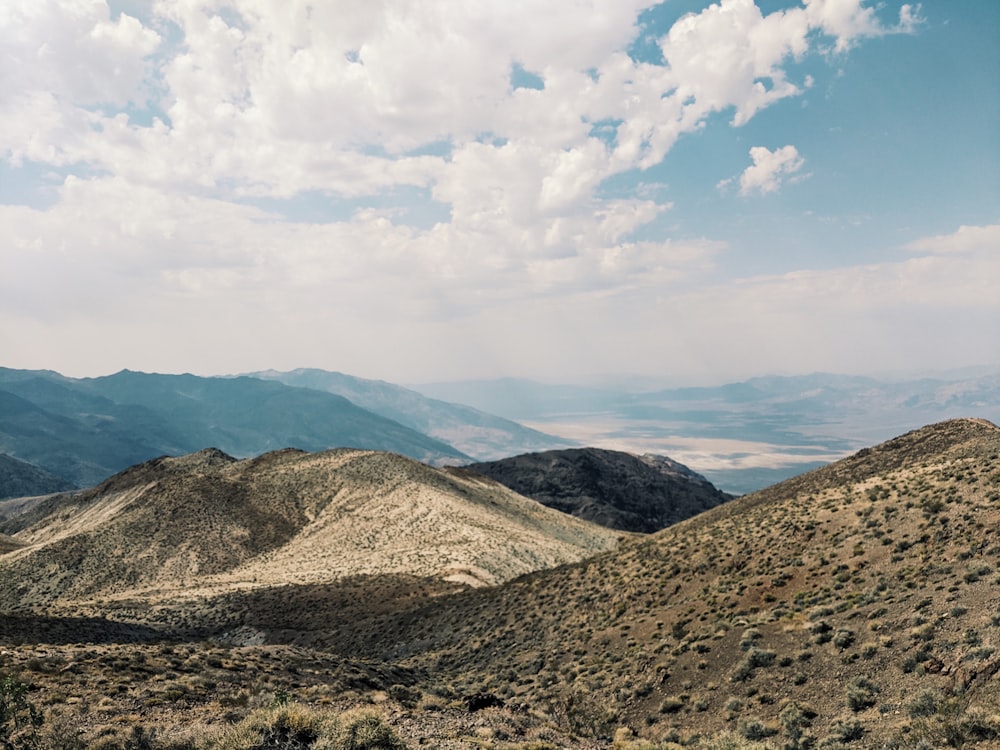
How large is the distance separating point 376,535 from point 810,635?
6034 centimetres

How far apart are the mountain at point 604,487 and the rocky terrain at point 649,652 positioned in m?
119

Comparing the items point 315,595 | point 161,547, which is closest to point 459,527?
point 315,595

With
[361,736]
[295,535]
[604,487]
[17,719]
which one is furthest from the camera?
[604,487]

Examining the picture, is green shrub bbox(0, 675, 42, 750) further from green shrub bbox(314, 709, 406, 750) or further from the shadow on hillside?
the shadow on hillside

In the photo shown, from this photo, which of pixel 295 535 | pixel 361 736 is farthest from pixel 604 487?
pixel 361 736

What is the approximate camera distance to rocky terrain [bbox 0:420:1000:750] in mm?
14719

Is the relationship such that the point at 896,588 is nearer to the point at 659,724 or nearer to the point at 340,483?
the point at 659,724

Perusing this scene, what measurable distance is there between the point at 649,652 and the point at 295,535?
Result: 66530 mm

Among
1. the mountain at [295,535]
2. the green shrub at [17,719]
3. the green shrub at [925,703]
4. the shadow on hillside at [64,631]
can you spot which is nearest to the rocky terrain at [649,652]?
the green shrub at [925,703]

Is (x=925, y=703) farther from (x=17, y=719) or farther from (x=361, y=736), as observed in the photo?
(x=17, y=719)

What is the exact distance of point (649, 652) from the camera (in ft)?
78.1

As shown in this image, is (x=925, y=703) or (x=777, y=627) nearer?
(x=925, y=703)

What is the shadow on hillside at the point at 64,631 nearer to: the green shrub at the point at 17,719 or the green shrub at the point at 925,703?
the green shrub at the point at 17,719

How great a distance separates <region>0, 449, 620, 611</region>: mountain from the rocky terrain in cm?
1585
